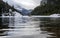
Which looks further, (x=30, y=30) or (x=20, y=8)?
(x=20, y=8)

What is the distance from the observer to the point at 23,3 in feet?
188

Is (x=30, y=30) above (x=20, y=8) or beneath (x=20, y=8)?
beneath

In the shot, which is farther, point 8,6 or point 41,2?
point 41,2

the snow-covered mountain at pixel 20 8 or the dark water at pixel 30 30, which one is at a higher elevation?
the snow-covered mountain at pixel 20 8

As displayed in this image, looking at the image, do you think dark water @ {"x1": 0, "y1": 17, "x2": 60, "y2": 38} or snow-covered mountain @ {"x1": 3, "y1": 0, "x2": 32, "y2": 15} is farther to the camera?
snow-covered mountain @ {"x1": 3, "y1": 0, "x2": 32, "y2": 15}

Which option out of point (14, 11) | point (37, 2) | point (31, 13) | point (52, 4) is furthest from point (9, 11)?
point (52, 4)

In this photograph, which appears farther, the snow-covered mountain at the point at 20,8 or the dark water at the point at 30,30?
the snow-covered mountain at the point at 20,8

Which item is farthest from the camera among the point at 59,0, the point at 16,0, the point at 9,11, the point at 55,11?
the point at 16,0

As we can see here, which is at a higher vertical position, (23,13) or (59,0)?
(59,0)

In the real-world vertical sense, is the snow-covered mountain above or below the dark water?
above

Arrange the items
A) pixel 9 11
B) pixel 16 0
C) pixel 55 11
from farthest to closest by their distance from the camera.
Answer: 1. pixel 16 0
2. pixel 55 11
3. pixel 9 11

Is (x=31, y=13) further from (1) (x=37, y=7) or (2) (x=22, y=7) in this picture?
(2) (x=22, y=7)

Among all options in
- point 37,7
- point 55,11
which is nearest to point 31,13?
point 37,7

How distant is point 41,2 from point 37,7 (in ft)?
8.31
